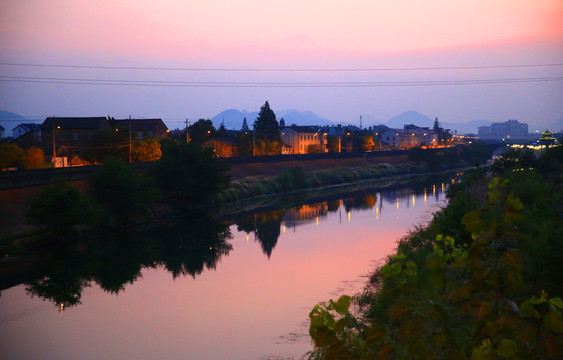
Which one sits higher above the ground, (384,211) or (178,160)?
(178,160)

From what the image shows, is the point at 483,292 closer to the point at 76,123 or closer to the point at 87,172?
the point at 87,172

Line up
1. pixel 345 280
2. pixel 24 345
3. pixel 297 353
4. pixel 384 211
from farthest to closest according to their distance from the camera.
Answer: pixel 384 211 → pixel 345 280 → pixel 24 345 → pixel 297 353

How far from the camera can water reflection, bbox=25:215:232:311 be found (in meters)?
24.8

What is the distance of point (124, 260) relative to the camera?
29.4 metres

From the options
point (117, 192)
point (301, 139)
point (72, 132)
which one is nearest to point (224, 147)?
point (72, 132)

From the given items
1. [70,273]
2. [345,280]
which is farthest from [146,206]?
[345,280]

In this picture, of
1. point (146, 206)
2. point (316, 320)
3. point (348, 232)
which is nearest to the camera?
point (316, 320)

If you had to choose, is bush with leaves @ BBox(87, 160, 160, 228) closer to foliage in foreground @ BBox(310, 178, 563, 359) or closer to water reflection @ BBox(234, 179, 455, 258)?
water reflection @ BBox(234, 179, 455, 258)

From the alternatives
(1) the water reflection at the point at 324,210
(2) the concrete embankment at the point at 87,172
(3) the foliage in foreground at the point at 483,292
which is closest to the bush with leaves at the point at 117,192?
(2) the concrete embankment at the point at 87,172

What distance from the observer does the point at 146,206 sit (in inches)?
1597

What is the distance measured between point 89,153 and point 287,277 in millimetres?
39133

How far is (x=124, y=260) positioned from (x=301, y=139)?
81.1 m

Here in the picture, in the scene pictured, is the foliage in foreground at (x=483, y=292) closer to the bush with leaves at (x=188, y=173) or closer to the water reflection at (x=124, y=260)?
the water reflection at (x=124, y=260)

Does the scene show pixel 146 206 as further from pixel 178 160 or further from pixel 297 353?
pixel 297 353
